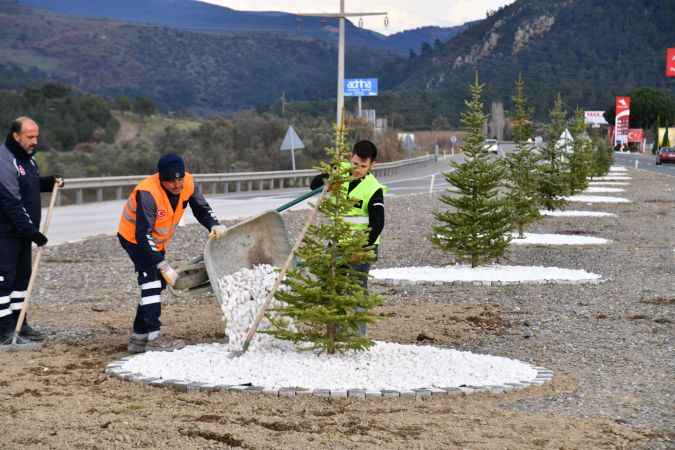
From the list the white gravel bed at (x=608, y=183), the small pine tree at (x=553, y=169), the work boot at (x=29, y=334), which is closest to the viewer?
the work boot at (x=29, y=334)

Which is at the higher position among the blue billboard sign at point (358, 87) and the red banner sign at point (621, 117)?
the blue billboard sign at point (358, 87)

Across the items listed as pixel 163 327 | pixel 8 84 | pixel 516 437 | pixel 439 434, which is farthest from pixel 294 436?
pixel 8 84

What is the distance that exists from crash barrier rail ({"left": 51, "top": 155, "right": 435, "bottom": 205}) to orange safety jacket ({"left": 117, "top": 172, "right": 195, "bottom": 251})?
72.4ft

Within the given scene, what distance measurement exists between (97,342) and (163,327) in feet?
3.27

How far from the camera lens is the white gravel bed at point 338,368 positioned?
8.16 m

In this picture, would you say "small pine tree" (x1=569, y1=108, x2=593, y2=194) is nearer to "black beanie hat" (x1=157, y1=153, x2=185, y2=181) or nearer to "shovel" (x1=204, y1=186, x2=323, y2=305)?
"shovel" (x1=204, y1=186, x2=323, y2=305)

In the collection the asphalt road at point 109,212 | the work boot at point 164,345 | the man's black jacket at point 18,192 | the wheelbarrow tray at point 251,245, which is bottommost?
the asphalt road at point 109,212

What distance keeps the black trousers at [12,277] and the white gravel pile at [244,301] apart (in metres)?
1.81

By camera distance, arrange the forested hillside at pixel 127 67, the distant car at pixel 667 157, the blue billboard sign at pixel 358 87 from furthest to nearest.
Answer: the forested hillside at pixel 127 67, the distant car at pixel 667 157, the blue billboard sign at pixel 358 87

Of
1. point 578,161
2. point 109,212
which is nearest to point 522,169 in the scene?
point 578,161

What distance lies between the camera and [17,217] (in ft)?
32.3

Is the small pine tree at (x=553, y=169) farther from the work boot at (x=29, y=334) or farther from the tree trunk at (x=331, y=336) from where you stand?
the tree trunk at (x=331, y=336)

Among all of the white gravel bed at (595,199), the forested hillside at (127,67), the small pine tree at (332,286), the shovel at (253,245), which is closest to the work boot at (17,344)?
the shovel at (253,245)

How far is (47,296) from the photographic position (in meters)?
13.8
